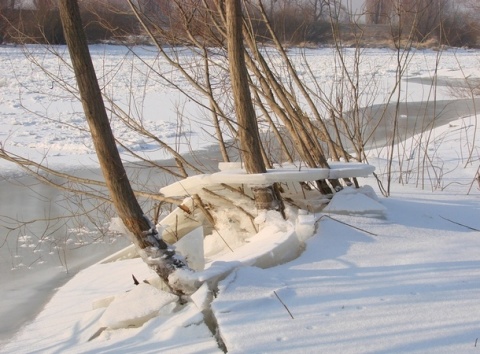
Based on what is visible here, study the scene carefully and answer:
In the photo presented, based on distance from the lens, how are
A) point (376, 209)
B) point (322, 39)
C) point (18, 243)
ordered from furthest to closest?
point (322, 39) → point (18, 243) → point (376, 209)

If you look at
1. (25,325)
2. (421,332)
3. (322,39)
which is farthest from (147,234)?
(322,39)

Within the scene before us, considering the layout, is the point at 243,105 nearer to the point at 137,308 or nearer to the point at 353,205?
the point at 353,205

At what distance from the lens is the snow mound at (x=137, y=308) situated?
271 cm

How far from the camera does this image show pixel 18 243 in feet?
18.3

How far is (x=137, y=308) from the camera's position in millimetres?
2744

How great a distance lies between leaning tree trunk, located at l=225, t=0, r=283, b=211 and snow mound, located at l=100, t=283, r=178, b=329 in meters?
0.93

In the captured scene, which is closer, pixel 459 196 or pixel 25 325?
pixel 25 325

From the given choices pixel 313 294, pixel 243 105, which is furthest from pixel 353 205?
pixel 313 294

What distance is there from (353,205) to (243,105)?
793 mm

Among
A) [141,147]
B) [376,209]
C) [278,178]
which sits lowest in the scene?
[141,147]

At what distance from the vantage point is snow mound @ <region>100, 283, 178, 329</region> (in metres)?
2.71

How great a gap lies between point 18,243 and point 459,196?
335 cm

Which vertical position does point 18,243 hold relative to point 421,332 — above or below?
below

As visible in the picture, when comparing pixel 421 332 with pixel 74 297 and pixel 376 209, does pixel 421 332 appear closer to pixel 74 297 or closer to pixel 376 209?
pixel 376 209
